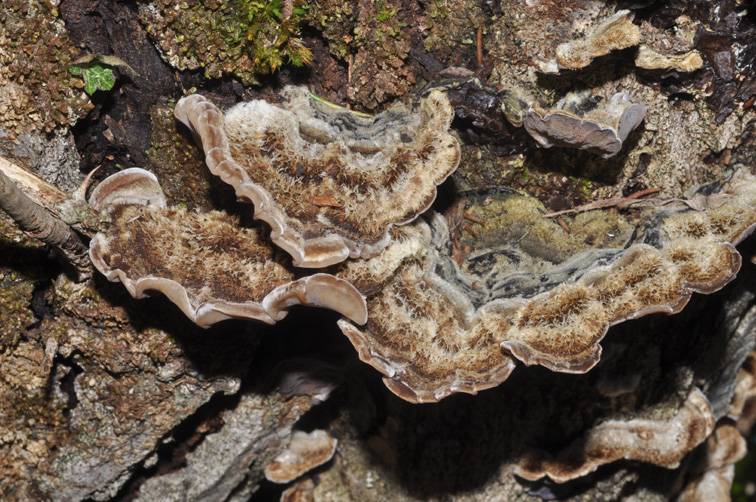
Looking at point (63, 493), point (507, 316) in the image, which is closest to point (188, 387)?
point (63, 493)

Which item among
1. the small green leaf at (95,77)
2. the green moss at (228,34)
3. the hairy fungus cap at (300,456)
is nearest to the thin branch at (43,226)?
the small green leaf at (95,77)

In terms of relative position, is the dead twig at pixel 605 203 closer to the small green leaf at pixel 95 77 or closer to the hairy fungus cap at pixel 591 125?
the hairy fungus cap at pixel 591 125

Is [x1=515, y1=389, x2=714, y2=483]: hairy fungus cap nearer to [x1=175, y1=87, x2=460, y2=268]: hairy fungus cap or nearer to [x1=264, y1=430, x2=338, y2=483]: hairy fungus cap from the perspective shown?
[x1=264, y1=430, x2=338, y2=483]: hairy fungus cap

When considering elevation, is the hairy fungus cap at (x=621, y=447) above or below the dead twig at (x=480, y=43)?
below

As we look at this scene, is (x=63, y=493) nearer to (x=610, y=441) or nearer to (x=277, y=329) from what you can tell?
(x=277, y=329)

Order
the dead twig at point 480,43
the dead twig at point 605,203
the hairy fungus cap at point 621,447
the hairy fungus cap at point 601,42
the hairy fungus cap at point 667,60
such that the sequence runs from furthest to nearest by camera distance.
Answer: the hairy fungus cap at point 621,447, the dead twig at point 605,203, the dead twig at point 480,43, the hairy fungus cap at point 667,60, the hairy fungus cap at point 601,42

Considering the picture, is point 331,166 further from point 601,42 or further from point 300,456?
point 300,456
